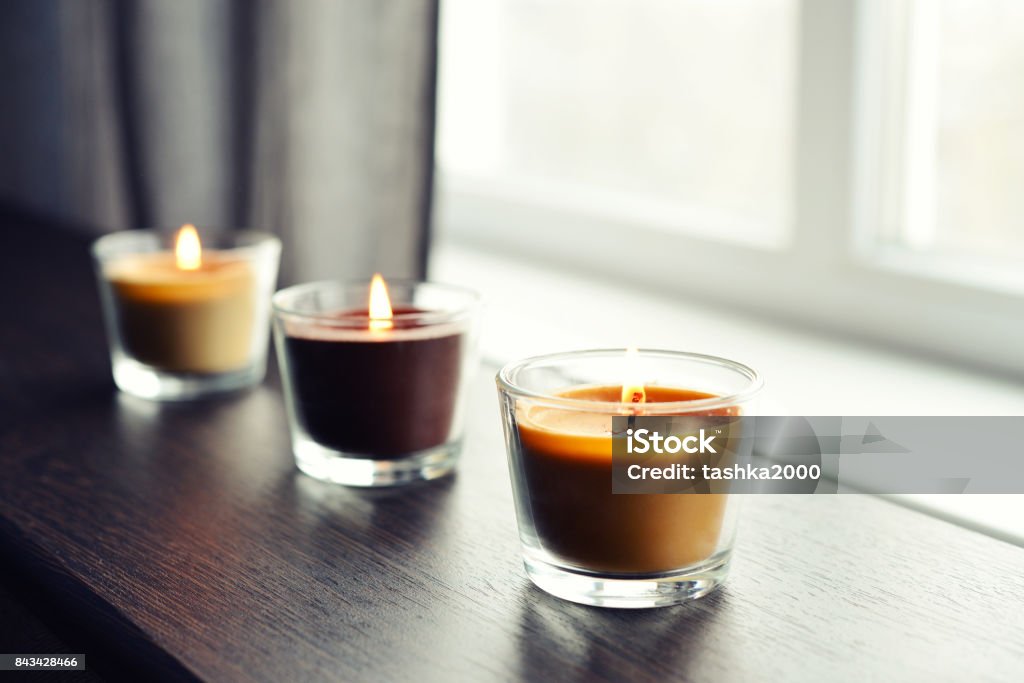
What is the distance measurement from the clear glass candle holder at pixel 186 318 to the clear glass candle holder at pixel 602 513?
38cm

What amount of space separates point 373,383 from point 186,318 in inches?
9.5

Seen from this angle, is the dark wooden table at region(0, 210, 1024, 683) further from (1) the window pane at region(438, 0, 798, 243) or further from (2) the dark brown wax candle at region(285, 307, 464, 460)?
(1) the window pane at region(438, 0, 798, 243)

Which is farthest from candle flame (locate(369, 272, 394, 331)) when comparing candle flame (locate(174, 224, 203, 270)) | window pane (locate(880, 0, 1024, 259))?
window pane (locate(880, 0, 1024, 259))

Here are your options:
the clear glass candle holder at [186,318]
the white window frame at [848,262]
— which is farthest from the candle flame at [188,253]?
the white window frame at [848,262]

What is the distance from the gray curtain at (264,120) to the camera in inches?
52.1

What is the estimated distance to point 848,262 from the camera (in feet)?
4.12

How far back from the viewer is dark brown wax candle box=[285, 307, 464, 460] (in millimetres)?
703

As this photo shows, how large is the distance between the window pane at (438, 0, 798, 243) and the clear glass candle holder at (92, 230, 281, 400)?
0.53 meters

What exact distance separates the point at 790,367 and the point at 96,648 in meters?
0.79

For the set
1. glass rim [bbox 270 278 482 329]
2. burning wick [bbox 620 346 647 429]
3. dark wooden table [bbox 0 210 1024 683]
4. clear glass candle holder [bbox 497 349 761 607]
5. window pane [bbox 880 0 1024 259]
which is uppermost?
window pane [bbox 880 0 1024 259]

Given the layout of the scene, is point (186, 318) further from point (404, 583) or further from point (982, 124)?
point (982, 124)

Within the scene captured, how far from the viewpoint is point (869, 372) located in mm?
1159

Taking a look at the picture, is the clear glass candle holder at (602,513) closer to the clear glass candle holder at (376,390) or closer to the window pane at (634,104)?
the clear glass candle holder at (376,390)

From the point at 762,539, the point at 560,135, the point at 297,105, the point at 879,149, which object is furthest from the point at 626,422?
the point at 560,135
